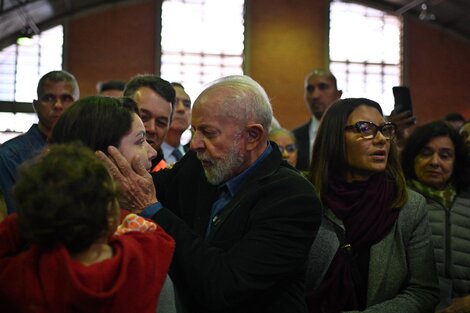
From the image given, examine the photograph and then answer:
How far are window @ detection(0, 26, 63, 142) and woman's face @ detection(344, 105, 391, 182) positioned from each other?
11.2 m

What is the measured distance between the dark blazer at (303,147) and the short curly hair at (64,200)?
3.50 meters

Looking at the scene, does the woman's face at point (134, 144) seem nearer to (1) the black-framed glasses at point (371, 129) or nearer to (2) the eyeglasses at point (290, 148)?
(1) the black-framed glasses at point (371, 129)

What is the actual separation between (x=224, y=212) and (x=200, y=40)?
1187 centimetres

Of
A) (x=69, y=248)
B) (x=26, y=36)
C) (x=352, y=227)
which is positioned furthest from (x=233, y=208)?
(x=26, y=36)

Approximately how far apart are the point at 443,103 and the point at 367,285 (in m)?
12.8

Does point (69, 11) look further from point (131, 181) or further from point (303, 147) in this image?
point (131, 181)

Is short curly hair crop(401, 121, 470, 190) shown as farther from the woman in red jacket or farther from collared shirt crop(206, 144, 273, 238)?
the woman in red jacket

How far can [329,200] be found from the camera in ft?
9.27

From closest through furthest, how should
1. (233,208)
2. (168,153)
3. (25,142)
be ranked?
(233,208) → (25,142) → (168,153)

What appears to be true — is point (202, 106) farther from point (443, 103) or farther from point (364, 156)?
point (443, 103)

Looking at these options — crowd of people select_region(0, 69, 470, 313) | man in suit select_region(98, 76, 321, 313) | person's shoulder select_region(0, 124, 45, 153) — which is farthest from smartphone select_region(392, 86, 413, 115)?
person's shoulder select_region(0, 124, 45, 153)

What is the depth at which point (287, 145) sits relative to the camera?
4676mm

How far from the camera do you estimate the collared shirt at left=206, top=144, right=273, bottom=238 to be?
221 cm

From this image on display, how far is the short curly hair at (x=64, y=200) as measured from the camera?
142cm
